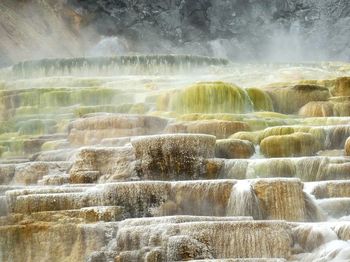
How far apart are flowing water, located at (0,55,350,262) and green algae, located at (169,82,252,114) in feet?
0.10

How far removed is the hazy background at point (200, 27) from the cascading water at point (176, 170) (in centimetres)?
1560

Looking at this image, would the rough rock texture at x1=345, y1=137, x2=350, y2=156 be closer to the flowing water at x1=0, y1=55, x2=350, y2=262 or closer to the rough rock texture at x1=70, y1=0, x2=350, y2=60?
Answer: the flowing water at x1=0, y1=55, x2=350, y2=262

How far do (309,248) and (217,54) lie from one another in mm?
35622

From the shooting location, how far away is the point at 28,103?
2470 centimetres

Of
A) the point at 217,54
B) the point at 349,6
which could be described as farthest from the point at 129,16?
the point at 349,6


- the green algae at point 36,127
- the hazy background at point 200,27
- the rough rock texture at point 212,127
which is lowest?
the rough rock texture at point 212,127

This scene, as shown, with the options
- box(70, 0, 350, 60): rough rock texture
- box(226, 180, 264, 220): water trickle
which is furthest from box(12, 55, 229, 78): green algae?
box(226, 180, 264, 220): water trickle

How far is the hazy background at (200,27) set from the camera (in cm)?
4506

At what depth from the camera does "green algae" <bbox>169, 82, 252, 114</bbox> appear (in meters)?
21.2

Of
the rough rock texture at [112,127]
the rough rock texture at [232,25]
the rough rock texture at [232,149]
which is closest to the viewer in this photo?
the rough rock texture at [232,149]

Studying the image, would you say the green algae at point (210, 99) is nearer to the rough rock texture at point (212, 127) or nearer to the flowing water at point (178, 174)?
the flowing water at point (178, 174)

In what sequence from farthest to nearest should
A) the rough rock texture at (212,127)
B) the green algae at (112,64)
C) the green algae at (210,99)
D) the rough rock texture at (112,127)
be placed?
the green algae at (112,64) → the green algae at (210,99) → the rough rock texture at (112,127) → the rough rock texture at (212,127)

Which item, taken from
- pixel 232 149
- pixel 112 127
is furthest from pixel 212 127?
pixel 112 127

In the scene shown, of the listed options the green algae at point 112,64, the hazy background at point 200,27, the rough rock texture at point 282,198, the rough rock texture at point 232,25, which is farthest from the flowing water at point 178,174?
the rough rock texture at point 232,25
